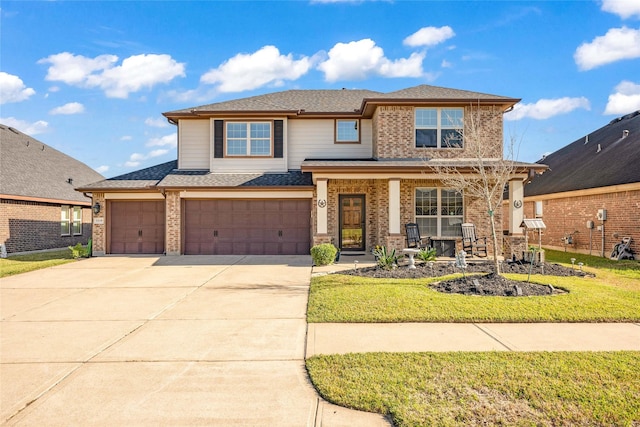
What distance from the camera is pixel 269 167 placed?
16.7 metres

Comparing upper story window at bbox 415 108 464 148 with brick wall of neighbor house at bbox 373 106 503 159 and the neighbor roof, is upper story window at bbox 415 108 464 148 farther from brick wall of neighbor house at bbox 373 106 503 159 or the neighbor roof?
the neighbor roof

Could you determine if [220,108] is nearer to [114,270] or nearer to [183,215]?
[183,215]

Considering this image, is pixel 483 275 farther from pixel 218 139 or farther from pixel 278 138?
pixel 218 139

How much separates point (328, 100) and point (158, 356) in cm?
1557

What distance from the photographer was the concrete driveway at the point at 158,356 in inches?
136

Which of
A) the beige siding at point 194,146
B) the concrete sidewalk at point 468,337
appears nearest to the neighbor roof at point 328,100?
the beige siding at point 194,146

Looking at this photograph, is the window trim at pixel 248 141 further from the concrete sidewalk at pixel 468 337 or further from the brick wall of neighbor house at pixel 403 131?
the concrete sidewalk at pixel 468 337

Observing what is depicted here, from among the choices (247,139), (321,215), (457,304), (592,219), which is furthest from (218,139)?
(592,219)

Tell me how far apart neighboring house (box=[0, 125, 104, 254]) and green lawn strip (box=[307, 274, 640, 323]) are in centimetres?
1532

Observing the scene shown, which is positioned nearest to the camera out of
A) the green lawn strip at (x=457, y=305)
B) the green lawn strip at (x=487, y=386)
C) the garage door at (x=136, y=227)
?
the green lawn strip at (x=487, y=386)

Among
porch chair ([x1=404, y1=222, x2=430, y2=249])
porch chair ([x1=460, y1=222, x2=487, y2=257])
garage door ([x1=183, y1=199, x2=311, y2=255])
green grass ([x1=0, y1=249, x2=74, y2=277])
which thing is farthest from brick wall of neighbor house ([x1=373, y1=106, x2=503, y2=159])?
green grass ([x1=0, y1=249, x2=74, y2=277])

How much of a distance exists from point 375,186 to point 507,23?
23.1ft

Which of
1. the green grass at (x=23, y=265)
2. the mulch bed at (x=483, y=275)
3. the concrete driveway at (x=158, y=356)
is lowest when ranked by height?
the concrete driveway at (x=158, y=356)

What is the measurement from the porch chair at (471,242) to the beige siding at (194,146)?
10.9 m
